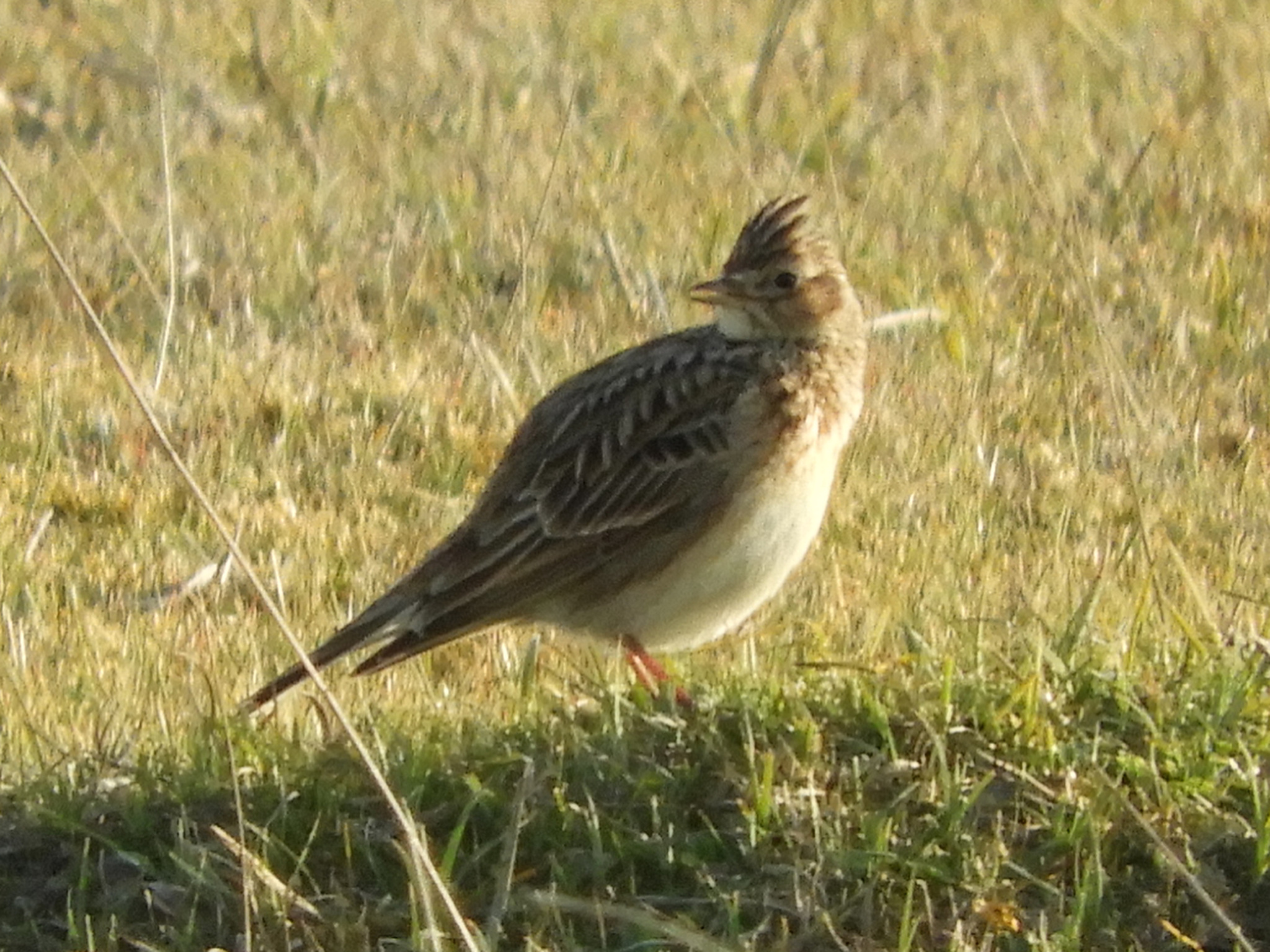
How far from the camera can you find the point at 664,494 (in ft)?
20.4

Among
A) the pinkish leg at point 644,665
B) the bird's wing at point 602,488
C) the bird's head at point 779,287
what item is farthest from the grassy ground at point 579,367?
the bird's head at point 779,287

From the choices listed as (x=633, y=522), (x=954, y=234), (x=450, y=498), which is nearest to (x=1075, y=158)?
(x=954, y=234)

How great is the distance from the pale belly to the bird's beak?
0.56m

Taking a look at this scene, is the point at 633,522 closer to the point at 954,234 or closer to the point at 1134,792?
the point at 1134,792

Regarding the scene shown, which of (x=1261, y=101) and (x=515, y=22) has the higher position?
(x=515, y=22)

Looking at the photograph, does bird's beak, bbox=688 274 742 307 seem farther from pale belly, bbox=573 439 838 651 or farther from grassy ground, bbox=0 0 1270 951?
grassy ground, bbox=0 0 1270 951

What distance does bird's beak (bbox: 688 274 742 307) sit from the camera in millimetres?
6562

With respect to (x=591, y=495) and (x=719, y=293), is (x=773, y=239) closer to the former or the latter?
(x=719, y=293)

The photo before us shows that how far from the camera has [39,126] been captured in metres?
10.8

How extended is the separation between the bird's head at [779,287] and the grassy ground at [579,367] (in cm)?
75

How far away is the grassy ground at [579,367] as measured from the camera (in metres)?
5.14

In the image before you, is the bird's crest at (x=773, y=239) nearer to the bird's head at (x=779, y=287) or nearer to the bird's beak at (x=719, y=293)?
the bird's head at (x=779, y=287)

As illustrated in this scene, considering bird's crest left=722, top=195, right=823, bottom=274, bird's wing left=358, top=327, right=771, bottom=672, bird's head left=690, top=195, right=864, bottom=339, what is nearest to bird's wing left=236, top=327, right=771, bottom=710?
bird's wing left=358, top=327, right=771, bottom=672

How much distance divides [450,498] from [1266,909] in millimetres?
3226
